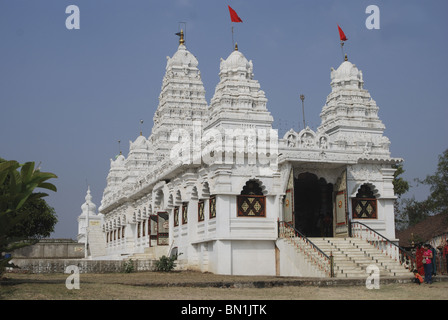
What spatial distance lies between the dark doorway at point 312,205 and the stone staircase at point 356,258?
3679 mm

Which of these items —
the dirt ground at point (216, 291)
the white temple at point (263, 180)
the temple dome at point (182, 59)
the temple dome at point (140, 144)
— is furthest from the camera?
the temple dome at point (140, 144)

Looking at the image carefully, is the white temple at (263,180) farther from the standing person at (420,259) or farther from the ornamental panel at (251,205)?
the standing person at (420,259)

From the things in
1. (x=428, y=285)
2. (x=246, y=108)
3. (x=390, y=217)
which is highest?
(x=246, y=108)

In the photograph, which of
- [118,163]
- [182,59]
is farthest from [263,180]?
[118,163]

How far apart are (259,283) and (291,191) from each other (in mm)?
8119

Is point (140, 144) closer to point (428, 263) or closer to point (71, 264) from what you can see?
point (71, 264)

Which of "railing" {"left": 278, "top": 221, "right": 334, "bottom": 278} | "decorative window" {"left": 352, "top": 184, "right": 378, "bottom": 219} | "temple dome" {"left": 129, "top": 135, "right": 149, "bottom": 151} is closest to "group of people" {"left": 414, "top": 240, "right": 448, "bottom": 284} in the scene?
"railing" {"left": 278, "top": 221, "right": 334, "bottom": 278}

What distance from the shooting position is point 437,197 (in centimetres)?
3725

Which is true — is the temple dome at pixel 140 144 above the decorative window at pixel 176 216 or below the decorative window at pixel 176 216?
above

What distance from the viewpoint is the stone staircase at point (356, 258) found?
2261 centimetres

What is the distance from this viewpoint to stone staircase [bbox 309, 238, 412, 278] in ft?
74.2

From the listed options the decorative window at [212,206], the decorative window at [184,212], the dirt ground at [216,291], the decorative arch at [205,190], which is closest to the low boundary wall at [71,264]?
the decorative window at [184,212]
